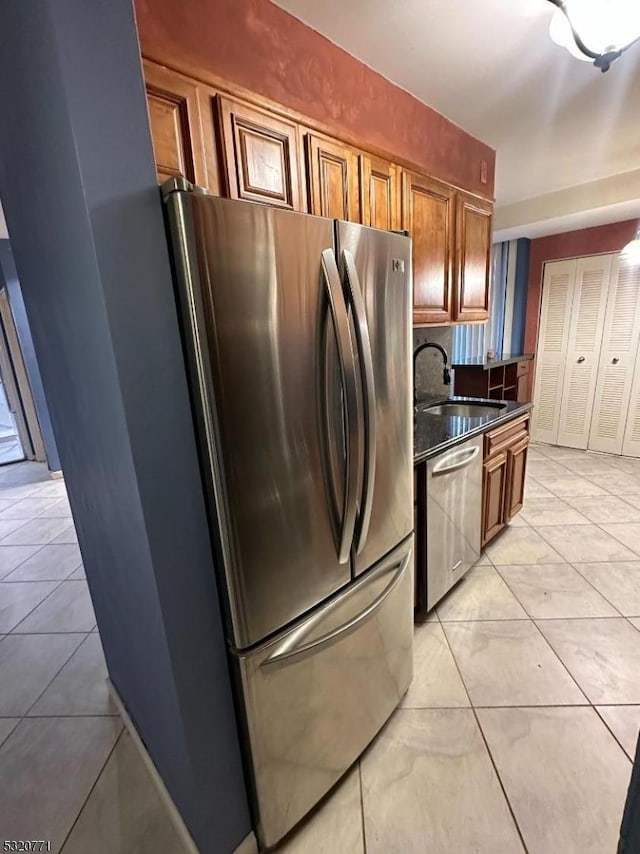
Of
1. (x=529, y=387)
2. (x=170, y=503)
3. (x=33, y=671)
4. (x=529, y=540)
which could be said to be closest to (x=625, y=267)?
(x=529, y=387)

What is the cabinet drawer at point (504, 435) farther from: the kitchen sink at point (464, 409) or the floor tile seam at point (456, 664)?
the floor tile seam at point (456, 664)

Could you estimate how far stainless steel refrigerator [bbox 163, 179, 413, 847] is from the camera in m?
0.81

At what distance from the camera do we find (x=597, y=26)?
1285mm

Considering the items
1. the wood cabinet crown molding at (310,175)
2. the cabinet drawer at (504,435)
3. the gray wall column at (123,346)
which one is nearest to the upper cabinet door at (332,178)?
the wood cabinet crown molding at (310,175)

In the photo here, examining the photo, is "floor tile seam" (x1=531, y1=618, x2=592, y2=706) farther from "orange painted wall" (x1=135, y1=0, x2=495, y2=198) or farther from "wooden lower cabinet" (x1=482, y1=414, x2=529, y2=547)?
"orange painted wall" (x1=135, y1=0, x2=495, y2=198)

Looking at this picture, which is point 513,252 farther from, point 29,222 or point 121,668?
point 121,668

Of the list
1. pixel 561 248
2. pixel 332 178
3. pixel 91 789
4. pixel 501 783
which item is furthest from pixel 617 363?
pixel 91 789

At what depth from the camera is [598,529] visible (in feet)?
9.08

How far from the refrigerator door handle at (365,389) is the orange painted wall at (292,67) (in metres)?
0.88

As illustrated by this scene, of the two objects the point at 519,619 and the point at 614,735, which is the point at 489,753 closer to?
the point at 614,735

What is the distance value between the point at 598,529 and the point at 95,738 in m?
3.21

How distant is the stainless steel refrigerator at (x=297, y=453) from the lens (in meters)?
0.81

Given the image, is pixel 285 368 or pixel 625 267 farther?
pixel 625 267

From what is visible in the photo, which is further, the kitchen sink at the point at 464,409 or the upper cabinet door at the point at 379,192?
the kitchen sink at the point at 464,409
